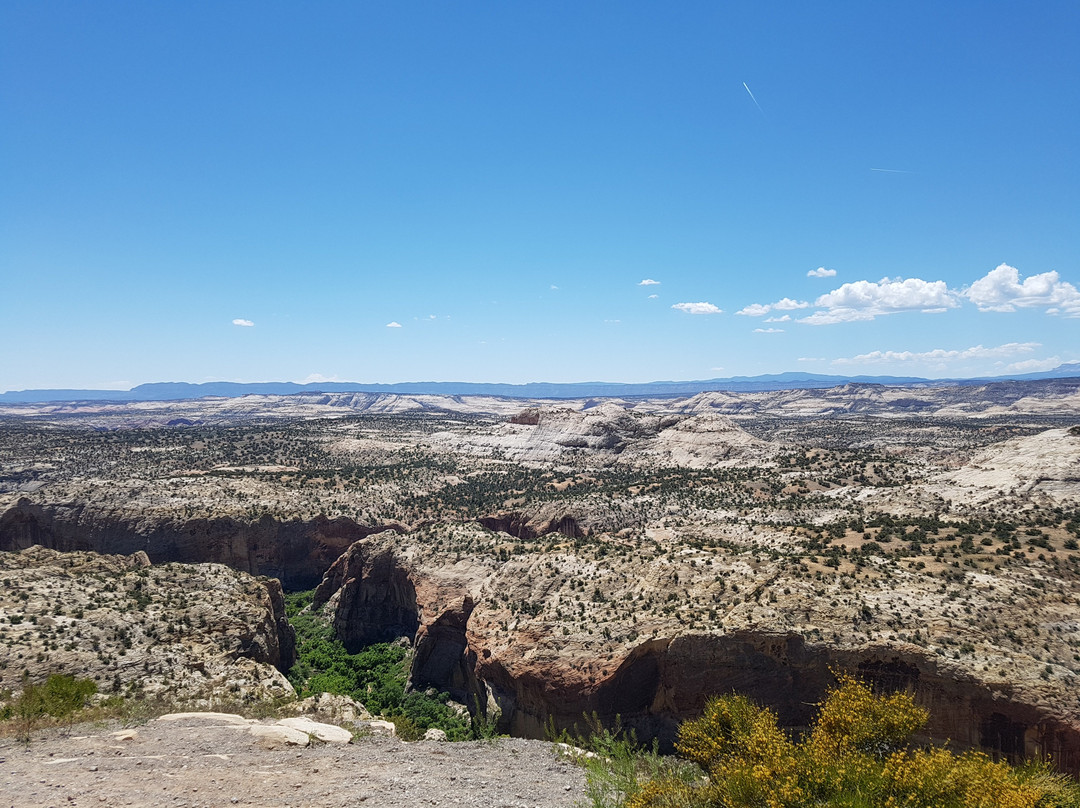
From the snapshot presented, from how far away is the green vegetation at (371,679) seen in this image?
29781 mm

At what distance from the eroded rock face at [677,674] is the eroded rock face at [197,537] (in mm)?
25898

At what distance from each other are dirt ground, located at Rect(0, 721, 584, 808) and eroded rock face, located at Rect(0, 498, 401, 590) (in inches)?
1476

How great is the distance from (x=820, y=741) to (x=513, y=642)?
1631 cm

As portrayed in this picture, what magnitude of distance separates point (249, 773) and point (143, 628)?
14391 mm

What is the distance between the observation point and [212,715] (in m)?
18.9

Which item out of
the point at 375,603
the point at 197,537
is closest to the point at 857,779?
the point at 375,603

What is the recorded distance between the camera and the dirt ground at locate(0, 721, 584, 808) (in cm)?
1320

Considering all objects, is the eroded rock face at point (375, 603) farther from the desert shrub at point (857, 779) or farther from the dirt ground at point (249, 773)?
the desert shrub at point (857, 779)

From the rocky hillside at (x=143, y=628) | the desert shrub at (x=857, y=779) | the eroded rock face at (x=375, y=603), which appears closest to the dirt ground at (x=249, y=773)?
the desert shrub at (x=857, y=779)

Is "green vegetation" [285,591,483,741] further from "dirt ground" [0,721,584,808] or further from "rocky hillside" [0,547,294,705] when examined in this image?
"dirt ground" [0,721,584,808]

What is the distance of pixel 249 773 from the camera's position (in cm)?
1468

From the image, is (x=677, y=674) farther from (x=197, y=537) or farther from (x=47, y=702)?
(x=197, y=537)

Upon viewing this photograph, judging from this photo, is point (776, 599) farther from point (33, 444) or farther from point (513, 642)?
point (33, 444)

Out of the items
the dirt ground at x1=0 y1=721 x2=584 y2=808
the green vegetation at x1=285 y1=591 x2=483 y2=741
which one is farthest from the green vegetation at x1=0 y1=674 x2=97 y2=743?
the green vegetation at x1=285 y1=591 x2=483 y2=741
